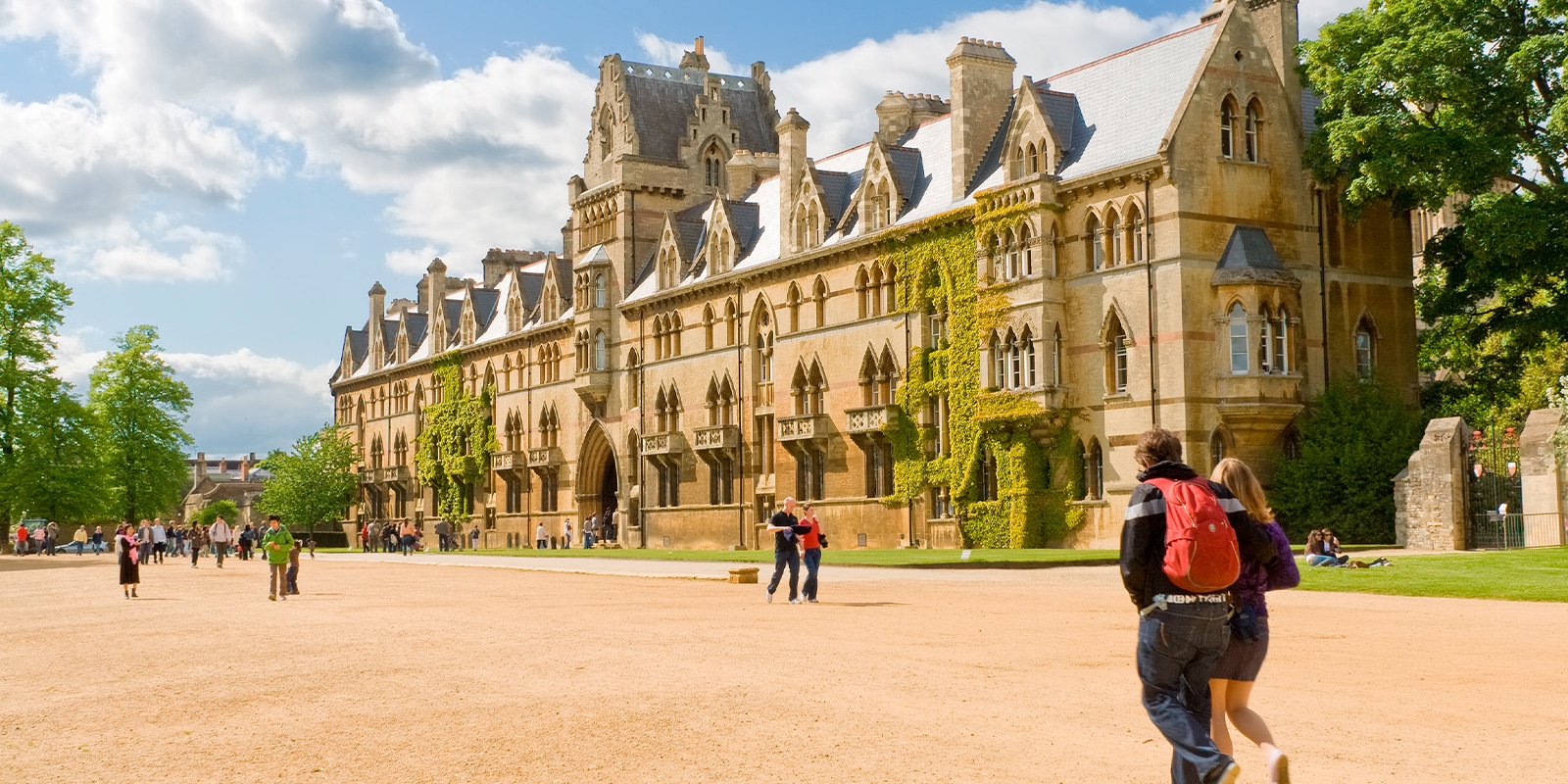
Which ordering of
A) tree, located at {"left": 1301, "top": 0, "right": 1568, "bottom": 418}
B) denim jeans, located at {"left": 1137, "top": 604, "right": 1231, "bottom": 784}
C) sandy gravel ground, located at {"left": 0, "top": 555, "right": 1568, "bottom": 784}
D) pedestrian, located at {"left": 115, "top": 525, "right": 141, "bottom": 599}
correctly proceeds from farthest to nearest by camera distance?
1. tree, located at {"left": 1301, "top": 0, "right": 1568, "bottom": 418}
2. pedestrian, located at {"left": 115, "top": 525, "right": 141, "bottom": 599}
3. sandy gravel ground, located at {"left": 0, "top": 555, "right": 1568, "bottom": 784}
4. denim jeans, located at {"left": 1137, "top": 604, "right": 1231, "bottom": 784}

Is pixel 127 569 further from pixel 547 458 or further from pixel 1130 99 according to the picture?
pixel 547 458

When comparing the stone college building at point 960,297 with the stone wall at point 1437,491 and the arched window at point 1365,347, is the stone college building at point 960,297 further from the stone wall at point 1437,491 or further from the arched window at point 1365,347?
the stone wall at point 1437,491

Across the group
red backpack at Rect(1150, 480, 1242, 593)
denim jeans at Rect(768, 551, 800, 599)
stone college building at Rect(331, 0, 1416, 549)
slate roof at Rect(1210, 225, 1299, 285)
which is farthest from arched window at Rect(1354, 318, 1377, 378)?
red backpack at Rect(1150, 480, 1242, 593)

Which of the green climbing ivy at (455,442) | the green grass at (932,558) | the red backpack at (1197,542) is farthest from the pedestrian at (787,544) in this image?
the green climbing ivy at (455,442)

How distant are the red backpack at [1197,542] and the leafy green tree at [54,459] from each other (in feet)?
Answer: 209

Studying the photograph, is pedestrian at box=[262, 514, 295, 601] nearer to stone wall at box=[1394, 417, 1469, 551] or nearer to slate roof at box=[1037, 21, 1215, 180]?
slate roof at box=[1037, 21, 1215, 180]

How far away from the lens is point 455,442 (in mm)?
83062

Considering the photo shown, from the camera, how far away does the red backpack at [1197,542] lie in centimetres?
852

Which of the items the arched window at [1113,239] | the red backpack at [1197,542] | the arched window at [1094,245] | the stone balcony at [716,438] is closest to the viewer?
the red backpack at [1197,542]

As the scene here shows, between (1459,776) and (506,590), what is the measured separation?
23788 mm

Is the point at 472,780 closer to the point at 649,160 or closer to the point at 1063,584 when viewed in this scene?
the point at 1063,584

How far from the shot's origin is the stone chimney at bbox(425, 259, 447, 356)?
87.5 m

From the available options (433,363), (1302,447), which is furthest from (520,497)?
(1302,447)

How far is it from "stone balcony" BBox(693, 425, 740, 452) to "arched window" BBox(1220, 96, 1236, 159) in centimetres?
2281
